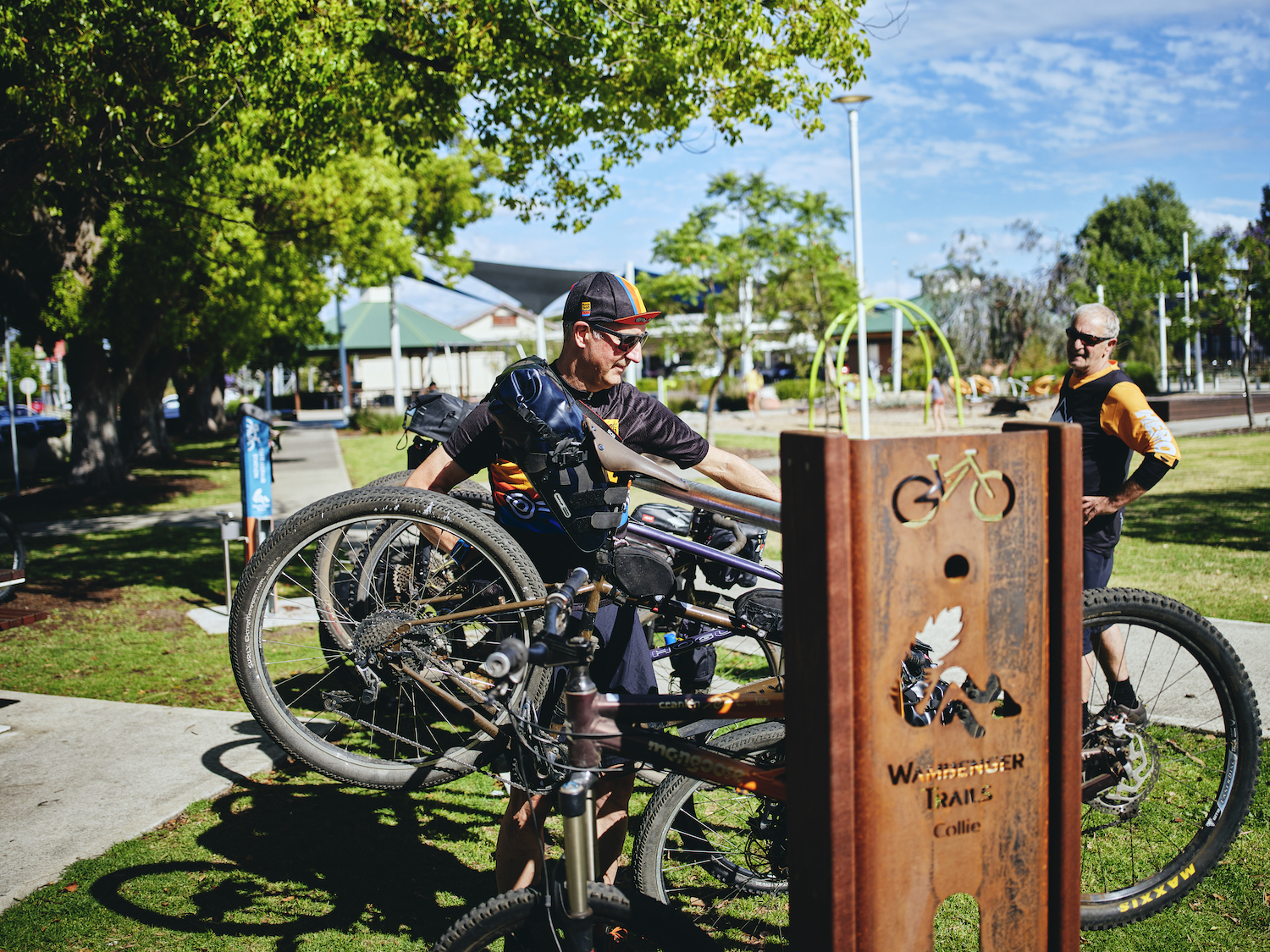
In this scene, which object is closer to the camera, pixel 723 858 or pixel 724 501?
pixel 724 501

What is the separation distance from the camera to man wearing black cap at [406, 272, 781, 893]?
2.77 m

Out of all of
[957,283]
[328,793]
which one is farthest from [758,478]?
[957,283]

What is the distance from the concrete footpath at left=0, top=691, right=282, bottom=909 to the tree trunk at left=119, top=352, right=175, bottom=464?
757 inches

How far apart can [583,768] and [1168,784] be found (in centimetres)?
284

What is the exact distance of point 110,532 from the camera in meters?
11.9

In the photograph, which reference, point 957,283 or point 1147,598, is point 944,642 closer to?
point 1147,598

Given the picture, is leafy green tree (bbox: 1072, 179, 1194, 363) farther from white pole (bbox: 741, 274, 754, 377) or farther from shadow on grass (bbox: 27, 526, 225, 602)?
shadow on grass (bbox: 27, 526, 225, 602)

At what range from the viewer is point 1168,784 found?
3.75 metres

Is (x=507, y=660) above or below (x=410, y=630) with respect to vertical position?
above

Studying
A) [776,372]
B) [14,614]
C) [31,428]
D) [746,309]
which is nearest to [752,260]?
[746,309]

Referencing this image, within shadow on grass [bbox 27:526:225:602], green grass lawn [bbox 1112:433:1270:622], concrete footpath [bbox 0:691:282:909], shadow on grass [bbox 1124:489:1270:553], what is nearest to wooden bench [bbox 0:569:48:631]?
concrete footpath [bbox 0:691:282:909]

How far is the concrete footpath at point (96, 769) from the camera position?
3625 millimetres

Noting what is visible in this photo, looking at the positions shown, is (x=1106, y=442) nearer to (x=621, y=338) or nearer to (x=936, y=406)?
(x=936, y=406)

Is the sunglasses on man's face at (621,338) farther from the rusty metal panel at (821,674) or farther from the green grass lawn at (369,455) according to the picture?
the green grass lawn at (369,455)
